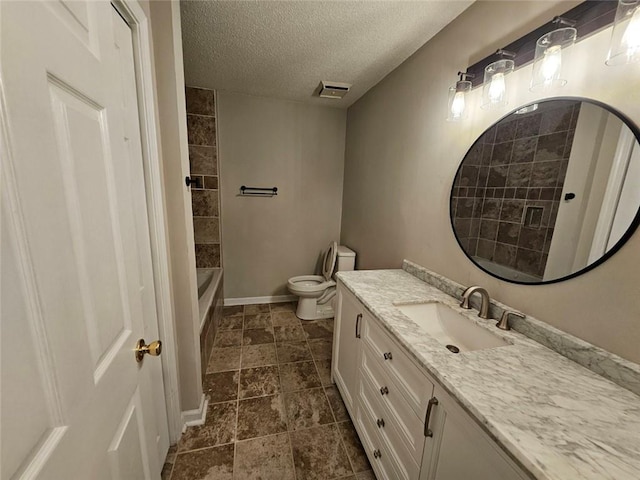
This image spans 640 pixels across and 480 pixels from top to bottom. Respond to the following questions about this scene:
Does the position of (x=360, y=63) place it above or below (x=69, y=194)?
above

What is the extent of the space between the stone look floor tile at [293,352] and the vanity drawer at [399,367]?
1041 millimetres

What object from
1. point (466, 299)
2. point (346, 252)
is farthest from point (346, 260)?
point (466, 299)

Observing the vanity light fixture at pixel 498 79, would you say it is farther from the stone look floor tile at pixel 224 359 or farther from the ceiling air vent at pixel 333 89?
the stone look floor tile at pixel 224 359

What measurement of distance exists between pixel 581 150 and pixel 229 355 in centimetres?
251

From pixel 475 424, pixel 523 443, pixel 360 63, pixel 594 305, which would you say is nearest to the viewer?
pixel 523 443

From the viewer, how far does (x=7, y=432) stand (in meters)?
0.32

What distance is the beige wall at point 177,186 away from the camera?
1.12 meters

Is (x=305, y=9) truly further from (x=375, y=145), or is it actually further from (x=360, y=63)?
(x=375, y=145)

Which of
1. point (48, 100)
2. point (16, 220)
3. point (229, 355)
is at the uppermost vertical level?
point (48, 100)

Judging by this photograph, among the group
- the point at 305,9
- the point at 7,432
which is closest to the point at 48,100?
the point at 7,432

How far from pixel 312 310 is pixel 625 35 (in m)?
2.68

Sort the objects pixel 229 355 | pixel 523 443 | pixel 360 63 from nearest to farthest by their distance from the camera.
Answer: pixel 523 443 < pixel 360 63 < pixel 229 355

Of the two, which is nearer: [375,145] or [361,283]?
[361,283]

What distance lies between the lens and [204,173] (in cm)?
269
